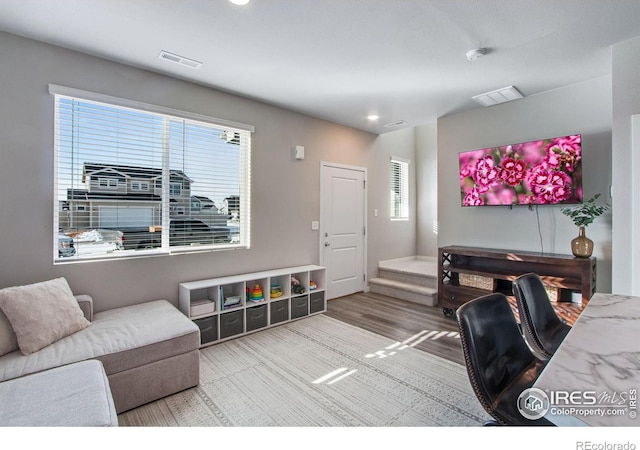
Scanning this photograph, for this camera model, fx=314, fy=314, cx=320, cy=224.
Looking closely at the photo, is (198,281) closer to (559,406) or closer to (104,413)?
(104,413)

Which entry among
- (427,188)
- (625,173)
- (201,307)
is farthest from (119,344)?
(427,188)

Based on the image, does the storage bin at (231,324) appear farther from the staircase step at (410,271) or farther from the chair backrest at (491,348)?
the staircase step at (410,271)

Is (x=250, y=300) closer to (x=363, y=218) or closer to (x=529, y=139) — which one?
(x=363, y=218)

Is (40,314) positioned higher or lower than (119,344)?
higher

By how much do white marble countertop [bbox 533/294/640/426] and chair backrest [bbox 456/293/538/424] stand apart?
0.93 ft

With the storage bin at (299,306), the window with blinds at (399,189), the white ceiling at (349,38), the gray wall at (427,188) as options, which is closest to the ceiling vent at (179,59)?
the white ceiling at (349,38)

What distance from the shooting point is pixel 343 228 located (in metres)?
4.85

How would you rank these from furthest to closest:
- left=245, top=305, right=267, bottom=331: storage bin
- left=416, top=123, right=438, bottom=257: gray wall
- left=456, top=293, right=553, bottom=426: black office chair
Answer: left=416, top=123, right=438, bottom=257: gray wall < left=245, top=305, right=267, bottom=331: storage bin < left=456, top=293, right=553, bottom=426: black office chair

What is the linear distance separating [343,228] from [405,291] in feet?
4.34

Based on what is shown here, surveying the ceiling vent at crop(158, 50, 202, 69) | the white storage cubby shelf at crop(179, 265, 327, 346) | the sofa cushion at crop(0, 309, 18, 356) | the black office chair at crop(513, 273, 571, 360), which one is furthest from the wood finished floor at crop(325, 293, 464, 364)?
the ceiling vent at crop(158, 50, 202, 69)

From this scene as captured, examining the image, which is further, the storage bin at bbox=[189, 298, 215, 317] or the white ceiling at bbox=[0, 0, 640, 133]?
the storage bin at bbox=[189, 298, 215, 317]

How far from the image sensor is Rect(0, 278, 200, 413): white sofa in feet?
6.27

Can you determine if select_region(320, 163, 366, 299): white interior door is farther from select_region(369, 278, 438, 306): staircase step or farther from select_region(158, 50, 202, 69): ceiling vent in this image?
select_region(158, 50, 202, 69): ceiling vent

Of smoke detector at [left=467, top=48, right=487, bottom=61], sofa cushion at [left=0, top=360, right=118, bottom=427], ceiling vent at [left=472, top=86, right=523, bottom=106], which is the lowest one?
sofa cushion at [left=0, top=360, right=118, bottom=427]
